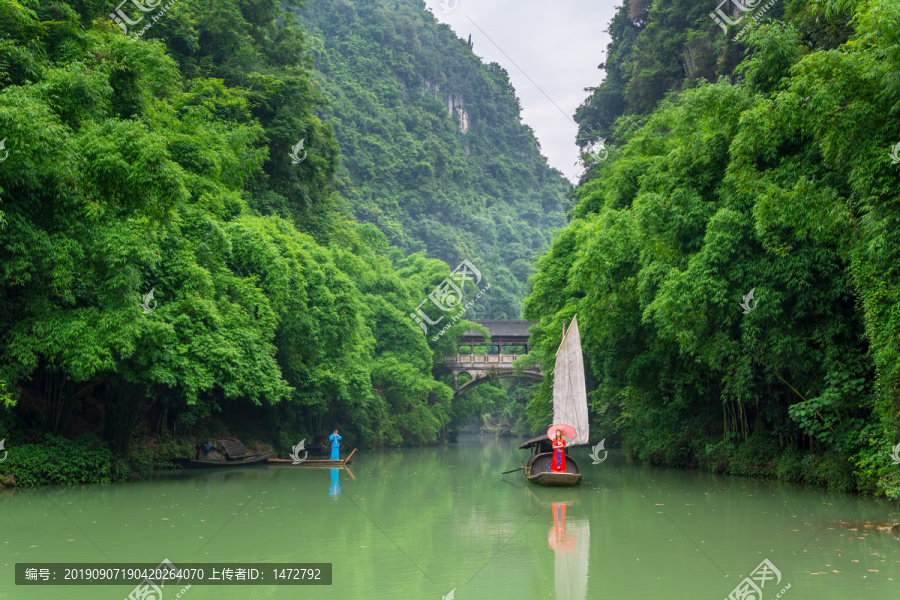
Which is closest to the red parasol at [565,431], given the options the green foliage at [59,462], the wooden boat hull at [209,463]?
the green foliage at [59,462]

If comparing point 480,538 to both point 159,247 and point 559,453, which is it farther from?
point 159,247

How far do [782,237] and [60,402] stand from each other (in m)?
13.7

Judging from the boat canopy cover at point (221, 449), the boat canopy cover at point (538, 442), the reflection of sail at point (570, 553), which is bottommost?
the boat canopy cover at point (221, 449)

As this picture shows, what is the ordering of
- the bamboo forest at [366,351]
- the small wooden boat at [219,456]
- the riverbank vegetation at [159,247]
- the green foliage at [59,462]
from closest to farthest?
the bamboo forest at [366,351]
the riverbank vegetation at [159,247]
the green foliage at [59,462]
the small wooden boat at [219,456]

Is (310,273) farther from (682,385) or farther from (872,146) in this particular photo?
(872,146)

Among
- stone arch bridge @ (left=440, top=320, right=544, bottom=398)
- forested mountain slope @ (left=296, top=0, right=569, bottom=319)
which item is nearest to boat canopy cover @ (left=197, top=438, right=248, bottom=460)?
stone arch bridge @ (left=440, top=320, right=544, bottom=398)

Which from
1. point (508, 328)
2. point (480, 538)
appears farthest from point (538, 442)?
point (508, 328)

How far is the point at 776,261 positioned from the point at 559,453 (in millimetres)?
5599

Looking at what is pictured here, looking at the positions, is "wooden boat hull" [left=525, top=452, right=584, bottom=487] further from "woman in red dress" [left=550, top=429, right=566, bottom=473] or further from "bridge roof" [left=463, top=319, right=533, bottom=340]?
"bridge roof" [left=463, top=319, right=533, bottom=340]

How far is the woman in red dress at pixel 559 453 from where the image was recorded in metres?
15.7

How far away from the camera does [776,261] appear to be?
1321cm

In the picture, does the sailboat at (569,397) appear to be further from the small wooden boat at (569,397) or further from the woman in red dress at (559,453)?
the woman in red dress at (559,453)

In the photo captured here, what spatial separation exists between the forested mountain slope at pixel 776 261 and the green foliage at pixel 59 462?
11.3 meters

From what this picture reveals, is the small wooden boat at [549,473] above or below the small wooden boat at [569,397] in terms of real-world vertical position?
below
